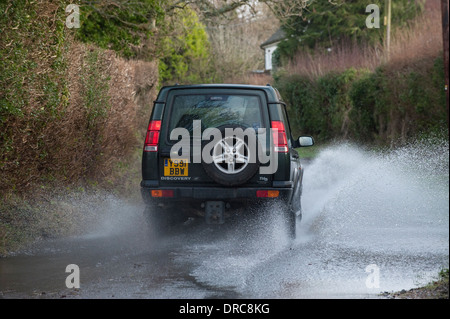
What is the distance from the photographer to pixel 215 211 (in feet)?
27.7

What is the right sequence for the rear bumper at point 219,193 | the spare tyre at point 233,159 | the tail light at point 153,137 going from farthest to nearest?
the tail light at point 153,137, the rear bumper at point 219,193, the spare tyre at point 233,159

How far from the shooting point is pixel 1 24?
339 inches

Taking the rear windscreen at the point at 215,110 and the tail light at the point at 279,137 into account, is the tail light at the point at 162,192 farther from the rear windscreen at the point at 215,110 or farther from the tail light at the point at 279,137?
the tail light at the point at 279,137

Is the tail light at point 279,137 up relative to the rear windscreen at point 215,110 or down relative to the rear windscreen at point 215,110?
down

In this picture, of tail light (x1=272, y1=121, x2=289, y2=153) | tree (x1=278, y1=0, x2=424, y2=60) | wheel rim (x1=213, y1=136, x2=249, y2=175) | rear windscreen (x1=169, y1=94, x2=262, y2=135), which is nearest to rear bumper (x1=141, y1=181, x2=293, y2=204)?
wheel rim (x1=213, y1=136, x2=249, y2=175)

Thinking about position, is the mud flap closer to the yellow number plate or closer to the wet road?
the wet road

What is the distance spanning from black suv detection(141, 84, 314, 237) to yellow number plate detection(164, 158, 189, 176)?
12mm

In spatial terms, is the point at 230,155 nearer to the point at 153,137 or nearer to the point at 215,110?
the point at 215,110

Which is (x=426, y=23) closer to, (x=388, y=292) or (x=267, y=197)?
(x=267, y=197)

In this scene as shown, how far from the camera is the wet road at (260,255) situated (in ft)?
20.7

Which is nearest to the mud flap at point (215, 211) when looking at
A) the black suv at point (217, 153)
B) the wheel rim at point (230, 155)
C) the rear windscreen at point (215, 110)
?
the black suv at point (217, 153)

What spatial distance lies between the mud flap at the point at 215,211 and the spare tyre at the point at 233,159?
31 centimetres

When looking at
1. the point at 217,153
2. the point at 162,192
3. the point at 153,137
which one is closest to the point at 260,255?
the point at 217,153
